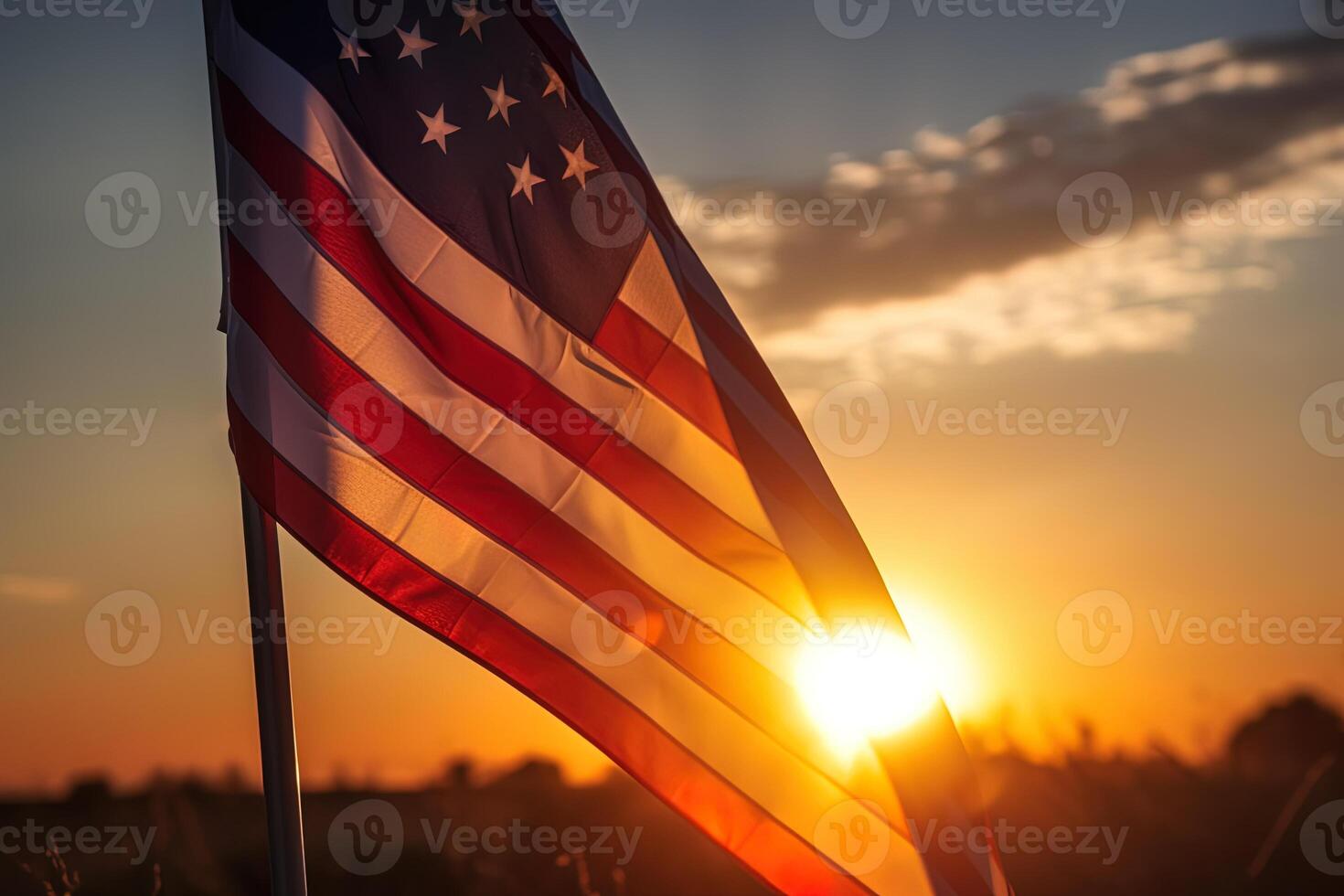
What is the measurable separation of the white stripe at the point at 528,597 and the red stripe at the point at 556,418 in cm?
42

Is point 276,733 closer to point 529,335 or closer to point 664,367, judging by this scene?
point 529,335

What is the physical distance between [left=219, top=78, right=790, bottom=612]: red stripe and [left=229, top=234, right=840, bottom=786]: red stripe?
23 cm

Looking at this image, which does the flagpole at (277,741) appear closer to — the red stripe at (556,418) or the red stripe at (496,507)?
the red stripe at (496,507)

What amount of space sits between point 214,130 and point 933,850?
132 inches

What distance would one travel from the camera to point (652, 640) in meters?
4.43

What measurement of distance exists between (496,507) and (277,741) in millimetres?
1040

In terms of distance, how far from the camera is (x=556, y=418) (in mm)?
4598

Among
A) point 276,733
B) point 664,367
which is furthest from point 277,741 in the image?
point 664,367

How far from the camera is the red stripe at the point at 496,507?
4297 millimetres

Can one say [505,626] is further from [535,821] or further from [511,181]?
[535,821]

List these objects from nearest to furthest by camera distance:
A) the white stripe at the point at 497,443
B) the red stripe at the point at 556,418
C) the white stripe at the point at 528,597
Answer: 1. the white stripe at the point at 528,597
2. the white stripe at the point at 497,443
3. the red stripe at the point at 556,418

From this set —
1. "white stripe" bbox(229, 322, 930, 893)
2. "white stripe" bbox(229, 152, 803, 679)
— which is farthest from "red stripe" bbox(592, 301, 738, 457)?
"white stripe" bbox(229, 322, 930, 893)

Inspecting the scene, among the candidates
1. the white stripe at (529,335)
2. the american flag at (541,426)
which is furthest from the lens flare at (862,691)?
the white stripe at (529,335)

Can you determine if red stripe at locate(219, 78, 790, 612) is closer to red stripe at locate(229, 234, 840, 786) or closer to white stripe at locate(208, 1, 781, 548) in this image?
white stripe at locate(208, 1, 781, 548)
